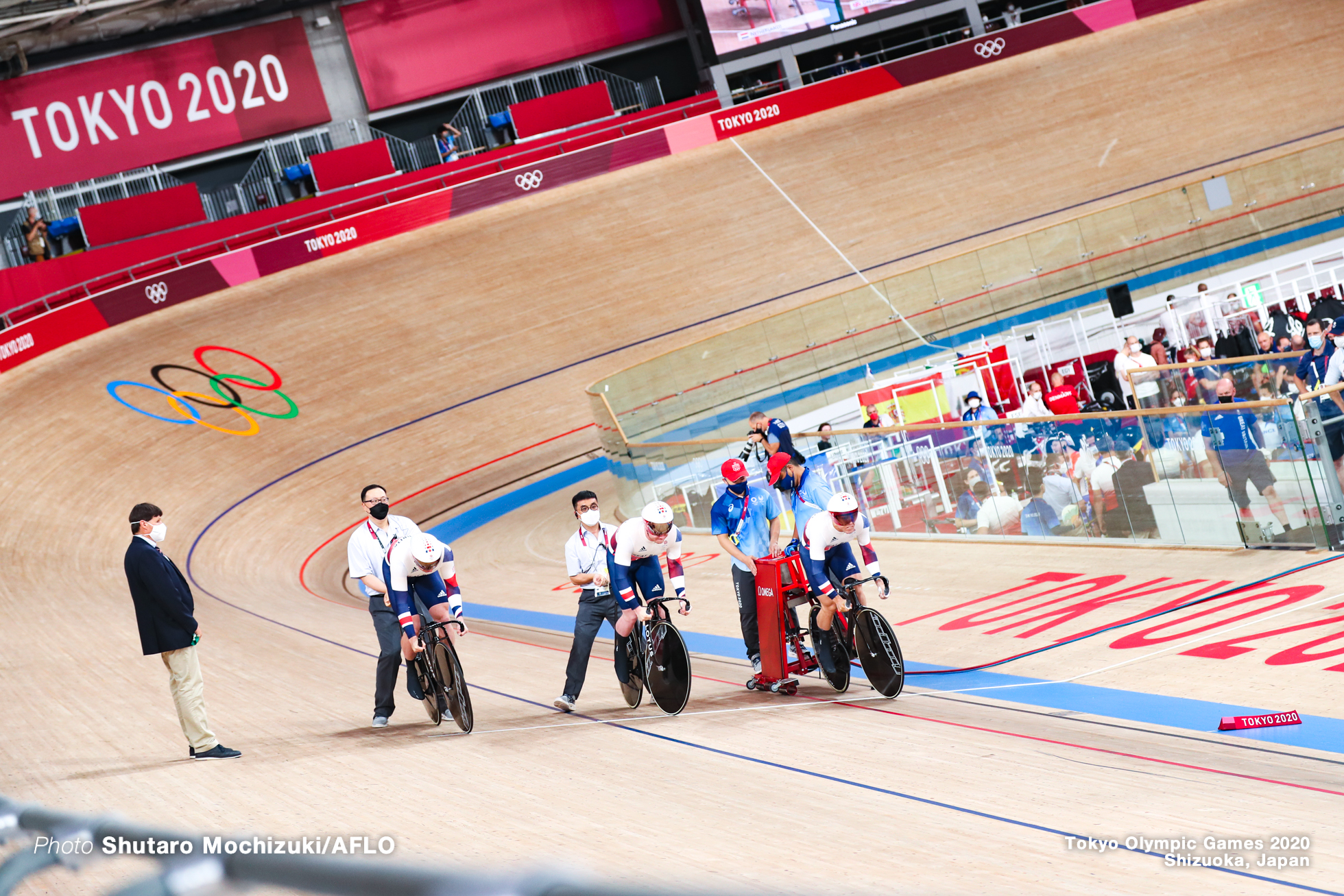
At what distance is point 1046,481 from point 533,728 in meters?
4.60

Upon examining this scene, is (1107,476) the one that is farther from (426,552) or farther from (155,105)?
(155,105)

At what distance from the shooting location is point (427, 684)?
6.35m

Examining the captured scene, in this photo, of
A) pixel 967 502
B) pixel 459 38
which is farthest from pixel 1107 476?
pixel 459 38

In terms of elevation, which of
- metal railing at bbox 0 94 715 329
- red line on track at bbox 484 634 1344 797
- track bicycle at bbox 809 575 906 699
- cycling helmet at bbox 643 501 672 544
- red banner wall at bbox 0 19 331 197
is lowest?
red line on track at bbox 484 634 1344 797

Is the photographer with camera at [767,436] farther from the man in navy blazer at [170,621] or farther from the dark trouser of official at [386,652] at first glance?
the man in navy blazer at [170,621]

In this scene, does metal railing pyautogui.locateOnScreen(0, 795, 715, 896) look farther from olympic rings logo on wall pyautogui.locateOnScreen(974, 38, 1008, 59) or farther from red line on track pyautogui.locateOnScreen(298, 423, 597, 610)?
olympic rings logo on wall pyautogui.locateOnScreen(974, 38, 1008, 59)

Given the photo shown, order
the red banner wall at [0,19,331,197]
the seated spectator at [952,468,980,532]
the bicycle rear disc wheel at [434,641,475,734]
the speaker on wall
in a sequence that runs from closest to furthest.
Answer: the bicycle rear disc wheel at [434,641,475,734] → the seated spectator at [952,468,980,532] → the speaker on wall → the red banner wall at [0,19,331,197]

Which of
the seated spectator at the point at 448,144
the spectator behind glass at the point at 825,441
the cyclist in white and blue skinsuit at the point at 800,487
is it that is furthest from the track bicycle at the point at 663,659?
the seated spectator at the point at 448,144

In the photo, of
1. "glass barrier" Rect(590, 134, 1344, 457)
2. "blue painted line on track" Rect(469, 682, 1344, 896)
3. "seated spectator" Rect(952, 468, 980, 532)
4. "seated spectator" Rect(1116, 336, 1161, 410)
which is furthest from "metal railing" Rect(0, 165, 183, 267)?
"blue painted line on track" Rect(469, 682, 1344, 896)

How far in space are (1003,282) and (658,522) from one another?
39.6 ft

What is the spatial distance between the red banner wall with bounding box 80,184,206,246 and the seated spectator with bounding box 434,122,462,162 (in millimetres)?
4588

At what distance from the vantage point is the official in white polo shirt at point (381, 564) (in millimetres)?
6230

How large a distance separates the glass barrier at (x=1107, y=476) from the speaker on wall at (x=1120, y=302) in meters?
7.06

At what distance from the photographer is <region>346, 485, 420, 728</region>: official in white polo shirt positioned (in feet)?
20.4
